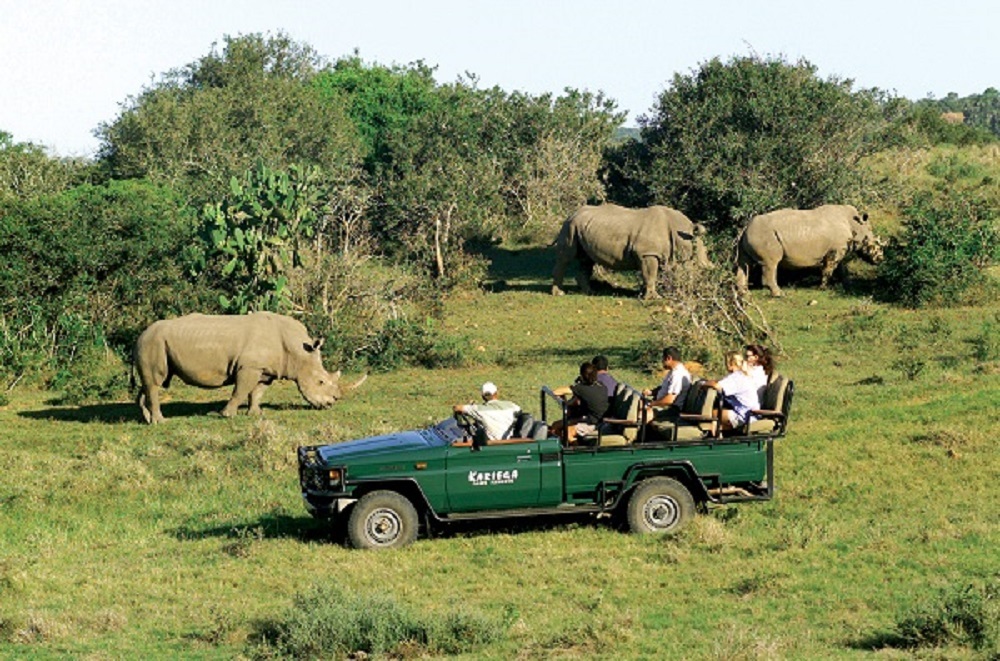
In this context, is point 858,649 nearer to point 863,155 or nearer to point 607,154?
point 863,155

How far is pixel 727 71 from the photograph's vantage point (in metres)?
41.1

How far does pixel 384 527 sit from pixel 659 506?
2855mm

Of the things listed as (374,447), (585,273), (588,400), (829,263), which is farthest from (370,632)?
(585,273)

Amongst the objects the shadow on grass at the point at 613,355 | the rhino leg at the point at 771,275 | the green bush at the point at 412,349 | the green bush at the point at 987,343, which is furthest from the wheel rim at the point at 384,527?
the rhino leg at the point at 771,275

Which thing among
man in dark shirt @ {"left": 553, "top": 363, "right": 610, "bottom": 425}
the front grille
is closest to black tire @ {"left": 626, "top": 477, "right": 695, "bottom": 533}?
man in dark shirt @ {"left": 553, "top": 363, "right": 610, "bottom": 425}

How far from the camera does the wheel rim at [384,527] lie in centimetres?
1534

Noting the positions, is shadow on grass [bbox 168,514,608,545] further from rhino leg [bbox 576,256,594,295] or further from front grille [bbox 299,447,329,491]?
rhino leg [bbox 576,256,594,295]

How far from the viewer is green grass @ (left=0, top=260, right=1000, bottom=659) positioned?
1261 centimetres

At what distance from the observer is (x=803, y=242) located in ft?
114

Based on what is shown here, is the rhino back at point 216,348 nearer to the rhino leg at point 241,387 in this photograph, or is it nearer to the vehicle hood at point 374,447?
the rhino leg at point 241,387

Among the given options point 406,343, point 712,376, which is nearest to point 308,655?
point 712,376

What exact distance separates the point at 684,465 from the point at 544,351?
558 inches

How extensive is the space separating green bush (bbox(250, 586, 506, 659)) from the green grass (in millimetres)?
178

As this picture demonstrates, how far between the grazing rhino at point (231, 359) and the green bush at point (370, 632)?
12.6 metres
